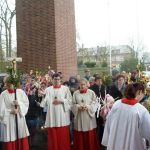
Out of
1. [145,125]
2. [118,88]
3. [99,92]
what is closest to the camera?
[145,125]

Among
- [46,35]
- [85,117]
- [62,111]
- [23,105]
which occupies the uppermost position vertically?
[46,35]

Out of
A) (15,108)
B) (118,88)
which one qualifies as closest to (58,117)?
(15,108)

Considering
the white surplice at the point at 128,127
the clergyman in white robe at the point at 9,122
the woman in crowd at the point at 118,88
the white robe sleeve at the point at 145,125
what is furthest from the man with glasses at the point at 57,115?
the white robe sleeve at the point at 145,125

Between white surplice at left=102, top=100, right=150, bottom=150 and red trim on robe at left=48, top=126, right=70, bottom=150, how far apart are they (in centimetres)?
287

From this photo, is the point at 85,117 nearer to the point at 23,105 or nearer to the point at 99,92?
the point at 99,92

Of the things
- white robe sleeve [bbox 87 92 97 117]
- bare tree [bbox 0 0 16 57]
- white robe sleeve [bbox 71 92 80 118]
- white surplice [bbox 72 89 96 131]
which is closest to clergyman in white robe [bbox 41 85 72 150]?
white robe sleeve [bbox 71 92 80 118]

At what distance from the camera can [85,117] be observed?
8.31m

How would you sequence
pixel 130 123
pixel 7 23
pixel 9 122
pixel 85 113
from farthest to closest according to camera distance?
pixel 7 23, pixel 85 113, pixel 9 122, pixel 130 123

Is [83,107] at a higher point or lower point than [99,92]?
lower

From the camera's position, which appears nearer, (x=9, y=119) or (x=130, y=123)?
(x=130, y=123)

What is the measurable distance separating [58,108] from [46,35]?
24.2ft

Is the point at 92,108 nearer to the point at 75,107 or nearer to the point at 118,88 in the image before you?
the point at 75,107

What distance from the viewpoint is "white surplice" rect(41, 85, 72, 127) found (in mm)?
8375

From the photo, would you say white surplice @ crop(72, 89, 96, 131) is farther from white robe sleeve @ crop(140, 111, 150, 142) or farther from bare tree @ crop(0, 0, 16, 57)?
bare tree @ crop(0, 0, 16, 57)
